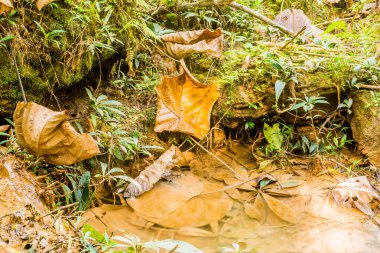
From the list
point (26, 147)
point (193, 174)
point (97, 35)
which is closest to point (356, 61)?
point (193, 174)

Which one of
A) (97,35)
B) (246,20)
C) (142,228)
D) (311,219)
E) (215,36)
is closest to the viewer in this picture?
(142,228)

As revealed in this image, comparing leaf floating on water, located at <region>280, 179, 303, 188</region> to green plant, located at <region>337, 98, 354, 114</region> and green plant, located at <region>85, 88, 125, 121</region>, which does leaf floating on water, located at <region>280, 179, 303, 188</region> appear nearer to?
green plant, located at <region>337, 98, 354, 114</region>

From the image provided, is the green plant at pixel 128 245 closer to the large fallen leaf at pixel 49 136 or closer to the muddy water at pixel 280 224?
the muddy water at pixel 280 224

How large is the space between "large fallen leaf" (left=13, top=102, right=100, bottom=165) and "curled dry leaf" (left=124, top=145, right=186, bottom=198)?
1.52 ft

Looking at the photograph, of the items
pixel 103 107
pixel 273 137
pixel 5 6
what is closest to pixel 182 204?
pixel 103 107

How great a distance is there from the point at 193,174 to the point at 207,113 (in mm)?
472

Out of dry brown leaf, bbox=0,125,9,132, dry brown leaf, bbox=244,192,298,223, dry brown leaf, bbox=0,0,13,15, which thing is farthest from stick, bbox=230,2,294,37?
dry brown leaf, bbox=0,125,9,132

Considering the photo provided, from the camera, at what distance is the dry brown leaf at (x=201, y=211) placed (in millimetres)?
2029

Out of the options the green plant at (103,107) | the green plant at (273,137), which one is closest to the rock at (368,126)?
the green plant at (273,137)

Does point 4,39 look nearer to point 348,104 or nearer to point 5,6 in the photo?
point 5,6

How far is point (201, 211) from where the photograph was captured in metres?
2.13

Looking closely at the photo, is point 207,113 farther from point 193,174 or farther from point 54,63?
point 54,63

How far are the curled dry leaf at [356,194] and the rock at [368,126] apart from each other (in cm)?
34

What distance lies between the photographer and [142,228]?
1957mm
